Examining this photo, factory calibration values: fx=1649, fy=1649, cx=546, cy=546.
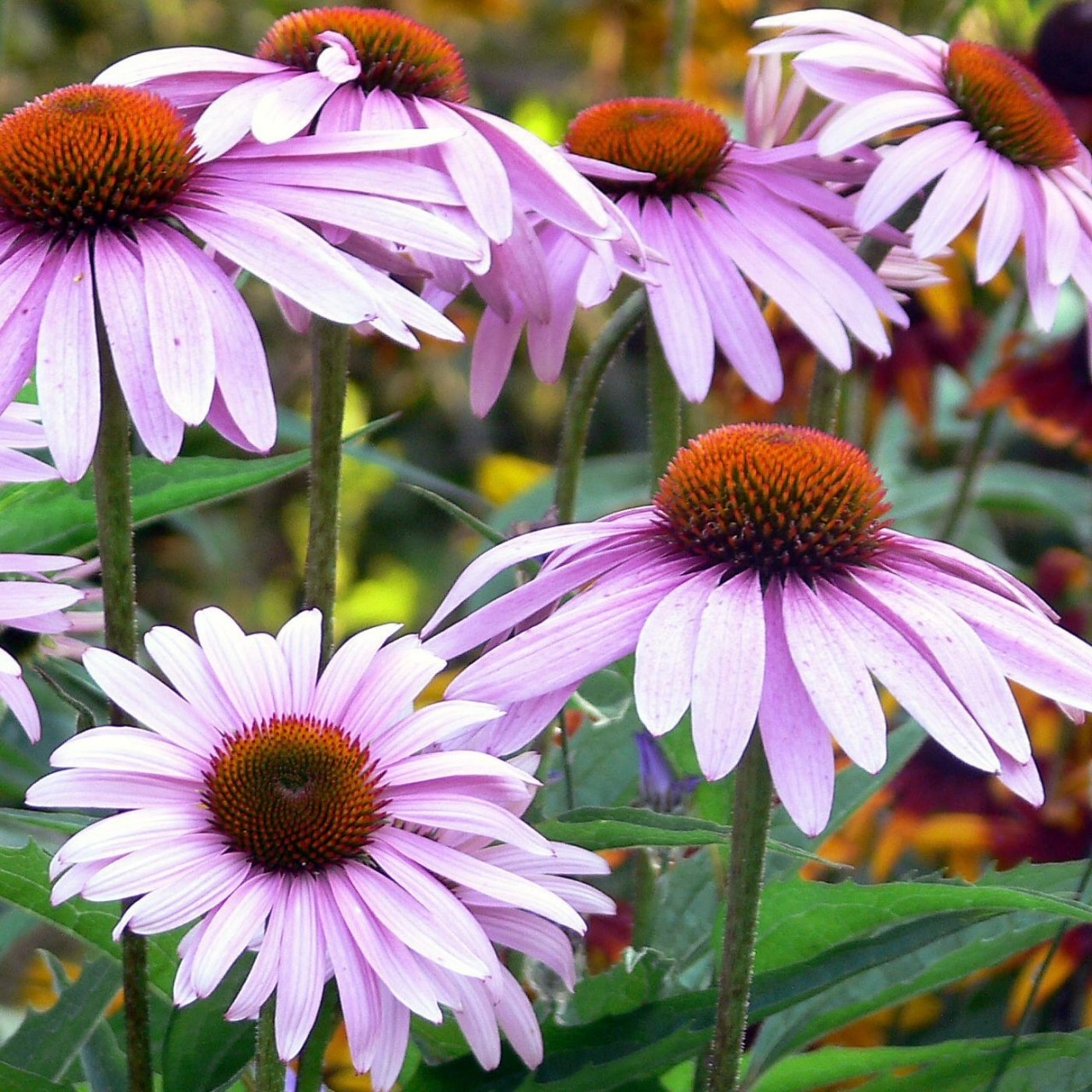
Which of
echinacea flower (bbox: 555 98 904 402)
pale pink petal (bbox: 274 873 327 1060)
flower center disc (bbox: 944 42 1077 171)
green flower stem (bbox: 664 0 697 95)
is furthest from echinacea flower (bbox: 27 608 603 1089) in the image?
green flower stem (bbox: 664 0 697 95)

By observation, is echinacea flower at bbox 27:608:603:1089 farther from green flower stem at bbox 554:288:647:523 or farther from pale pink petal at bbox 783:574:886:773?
green flower stem at bbox 554:288:647:523

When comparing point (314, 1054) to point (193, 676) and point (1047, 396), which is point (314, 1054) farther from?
point (1047, 396)

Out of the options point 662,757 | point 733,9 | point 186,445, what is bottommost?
point 186,445

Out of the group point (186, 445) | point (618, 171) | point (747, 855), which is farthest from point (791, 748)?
point (186, 445)

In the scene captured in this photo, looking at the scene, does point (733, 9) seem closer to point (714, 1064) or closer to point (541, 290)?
point (541, 290)

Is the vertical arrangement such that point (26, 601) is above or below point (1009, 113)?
below

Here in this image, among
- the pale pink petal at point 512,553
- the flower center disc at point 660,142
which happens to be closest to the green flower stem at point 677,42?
the flower center disc at point 660,142

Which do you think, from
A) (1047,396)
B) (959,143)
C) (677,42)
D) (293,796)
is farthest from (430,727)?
(1047,396)
